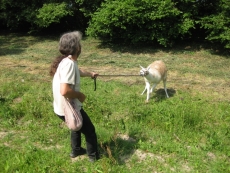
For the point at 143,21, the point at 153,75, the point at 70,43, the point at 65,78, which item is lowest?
the point at 153,75

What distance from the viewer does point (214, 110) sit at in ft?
17.4

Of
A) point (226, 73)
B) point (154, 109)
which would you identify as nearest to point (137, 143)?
point (154, 109)

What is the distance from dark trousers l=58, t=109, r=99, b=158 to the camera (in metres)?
3.33

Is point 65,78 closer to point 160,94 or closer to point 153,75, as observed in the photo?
point 153,75

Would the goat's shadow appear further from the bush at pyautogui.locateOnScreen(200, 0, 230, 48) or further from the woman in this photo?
the bush at pyautogui.locateOnScreen(200, 0, 230, 48)

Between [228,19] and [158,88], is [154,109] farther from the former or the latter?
Result: [228,19]

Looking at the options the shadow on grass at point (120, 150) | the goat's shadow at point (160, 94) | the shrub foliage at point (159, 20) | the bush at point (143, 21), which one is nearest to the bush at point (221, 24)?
the shrub foliage at point (159, 20)

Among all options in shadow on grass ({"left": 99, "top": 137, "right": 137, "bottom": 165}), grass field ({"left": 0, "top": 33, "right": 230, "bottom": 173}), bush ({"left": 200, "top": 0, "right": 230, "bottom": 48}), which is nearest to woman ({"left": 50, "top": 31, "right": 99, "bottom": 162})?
shadow on grass ({"left": 99, "top": 137, "right": 137, "bottom": 165})

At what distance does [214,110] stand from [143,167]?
2499 millimetres

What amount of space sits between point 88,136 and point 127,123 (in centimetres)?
141

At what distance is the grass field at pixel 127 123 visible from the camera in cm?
357

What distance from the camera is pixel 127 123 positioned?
470cm

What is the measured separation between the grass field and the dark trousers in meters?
0.16

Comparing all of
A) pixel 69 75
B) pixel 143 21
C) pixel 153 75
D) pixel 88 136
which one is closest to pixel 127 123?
pixel 88 136
